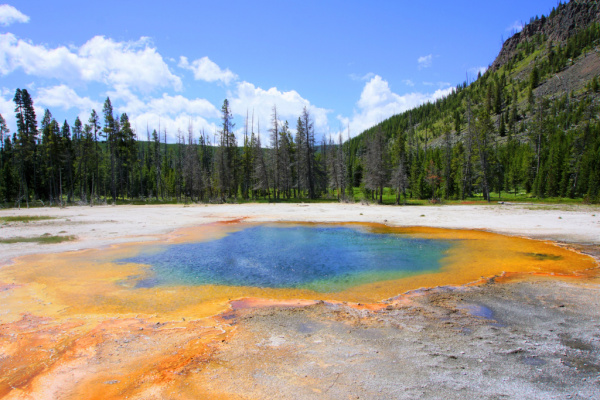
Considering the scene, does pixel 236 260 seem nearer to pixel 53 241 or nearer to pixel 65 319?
pixel 65 319

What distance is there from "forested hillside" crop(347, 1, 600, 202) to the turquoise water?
109ft

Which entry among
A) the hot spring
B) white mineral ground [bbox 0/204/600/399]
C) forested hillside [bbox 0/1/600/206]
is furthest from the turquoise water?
forested hillside [bbox 0/1/600/206]

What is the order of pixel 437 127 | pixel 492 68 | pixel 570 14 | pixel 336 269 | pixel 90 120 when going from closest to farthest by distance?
pixel 336 269 < pixel 90 120 < pixel 437 127 < pixel 570 14 < pixel 492 68

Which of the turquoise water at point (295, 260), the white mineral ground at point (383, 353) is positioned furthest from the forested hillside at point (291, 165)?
the white mineral ground at point (383, 353)

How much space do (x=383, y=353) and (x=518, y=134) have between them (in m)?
121

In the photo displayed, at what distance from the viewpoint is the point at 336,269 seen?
1334 centimetres

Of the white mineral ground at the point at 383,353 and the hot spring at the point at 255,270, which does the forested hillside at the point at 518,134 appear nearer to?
the hot spring at the point at 255,270

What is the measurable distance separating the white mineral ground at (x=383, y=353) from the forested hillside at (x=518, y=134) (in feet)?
140

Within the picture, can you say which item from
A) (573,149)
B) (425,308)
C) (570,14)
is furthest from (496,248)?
(570,14)

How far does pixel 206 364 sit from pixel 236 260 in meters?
9.60

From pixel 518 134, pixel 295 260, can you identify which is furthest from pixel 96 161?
pixel 518 134

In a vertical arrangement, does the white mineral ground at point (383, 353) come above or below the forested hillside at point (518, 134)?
below

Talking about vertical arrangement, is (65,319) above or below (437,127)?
below

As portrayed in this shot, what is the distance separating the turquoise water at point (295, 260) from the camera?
11739 mm
